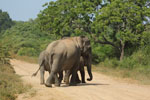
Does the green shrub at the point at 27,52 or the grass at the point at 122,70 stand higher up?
the green shrub at the point at 27,52

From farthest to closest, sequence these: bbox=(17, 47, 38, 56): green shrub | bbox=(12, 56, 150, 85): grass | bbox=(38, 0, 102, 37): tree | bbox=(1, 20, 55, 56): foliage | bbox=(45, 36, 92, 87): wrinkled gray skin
Answer: bbox=(17, 47, 38, 56): green shrub, bbox=(1, 20, 55, 56): foliage, bbox=(38, 0, 102, 37): tree, bbox=(12, 56, 150, 85): grass, bbox=(45, 36, 92, 87): wrinkled gray skin

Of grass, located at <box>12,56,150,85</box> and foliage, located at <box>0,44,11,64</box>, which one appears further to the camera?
foliage, located at <box>0,44,11,64</box>

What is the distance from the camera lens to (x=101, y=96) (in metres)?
9.07

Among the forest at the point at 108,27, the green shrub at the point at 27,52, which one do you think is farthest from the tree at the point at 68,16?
the green shrub at the point at 27,52

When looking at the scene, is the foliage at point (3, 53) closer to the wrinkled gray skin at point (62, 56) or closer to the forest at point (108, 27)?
the forest at point (108, 27)

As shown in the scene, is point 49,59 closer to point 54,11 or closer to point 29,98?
point 29,98

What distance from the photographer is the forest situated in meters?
25.7

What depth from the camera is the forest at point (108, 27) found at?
25.7 metres

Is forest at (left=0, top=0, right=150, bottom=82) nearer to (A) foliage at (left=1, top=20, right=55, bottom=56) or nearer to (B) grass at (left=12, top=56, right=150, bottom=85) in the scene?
(B) grass at (left=12, top=56, right=150, bottom=85)

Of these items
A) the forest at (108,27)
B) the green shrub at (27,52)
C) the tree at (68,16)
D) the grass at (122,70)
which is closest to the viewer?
the grass at (122,70)

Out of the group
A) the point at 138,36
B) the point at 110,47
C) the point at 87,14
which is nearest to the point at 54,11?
the point at 87,14

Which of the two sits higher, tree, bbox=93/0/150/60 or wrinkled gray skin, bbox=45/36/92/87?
tree, bbox=93/0/150/60

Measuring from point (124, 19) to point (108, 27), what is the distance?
1.78m

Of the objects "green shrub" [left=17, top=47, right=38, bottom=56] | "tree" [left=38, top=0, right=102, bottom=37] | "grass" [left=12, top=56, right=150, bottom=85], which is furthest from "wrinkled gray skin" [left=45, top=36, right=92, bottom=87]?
"green shrub" [left=17, top=47, right=38, bottom=56]
